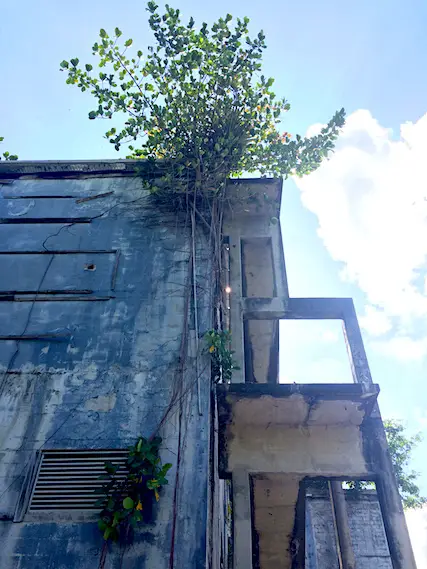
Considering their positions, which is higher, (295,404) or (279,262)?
(279,262)

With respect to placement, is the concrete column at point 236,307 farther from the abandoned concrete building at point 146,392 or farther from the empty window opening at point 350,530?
the empty window opening at point 350,530

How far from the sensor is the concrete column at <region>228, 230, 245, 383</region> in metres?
6.98

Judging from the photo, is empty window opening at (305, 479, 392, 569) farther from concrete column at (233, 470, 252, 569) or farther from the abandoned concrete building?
concrete column at (233, 470, 252, 569)

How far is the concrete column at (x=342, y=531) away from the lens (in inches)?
358

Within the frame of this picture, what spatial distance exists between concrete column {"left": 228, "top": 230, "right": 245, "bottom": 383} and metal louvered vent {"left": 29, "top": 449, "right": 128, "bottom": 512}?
250cm

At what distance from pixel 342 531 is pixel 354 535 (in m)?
3.83

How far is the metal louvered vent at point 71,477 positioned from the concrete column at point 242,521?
1.69 metres

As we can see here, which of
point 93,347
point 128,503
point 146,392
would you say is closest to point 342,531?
point 146,392

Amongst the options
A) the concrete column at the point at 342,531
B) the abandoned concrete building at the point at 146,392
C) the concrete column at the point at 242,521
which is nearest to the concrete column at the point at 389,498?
the abandoned concrete building at the point at 146,392

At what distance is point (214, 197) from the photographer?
302 inches

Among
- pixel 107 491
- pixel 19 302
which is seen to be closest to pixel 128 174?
pixel 19 302

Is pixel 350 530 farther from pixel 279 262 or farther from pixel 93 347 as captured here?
pixel 93 347

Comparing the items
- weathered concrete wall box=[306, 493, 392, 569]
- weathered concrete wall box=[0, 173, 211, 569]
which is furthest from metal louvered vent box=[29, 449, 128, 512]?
weathered concrete wall box=[306, 493, 392, 569]

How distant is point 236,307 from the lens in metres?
7.27
